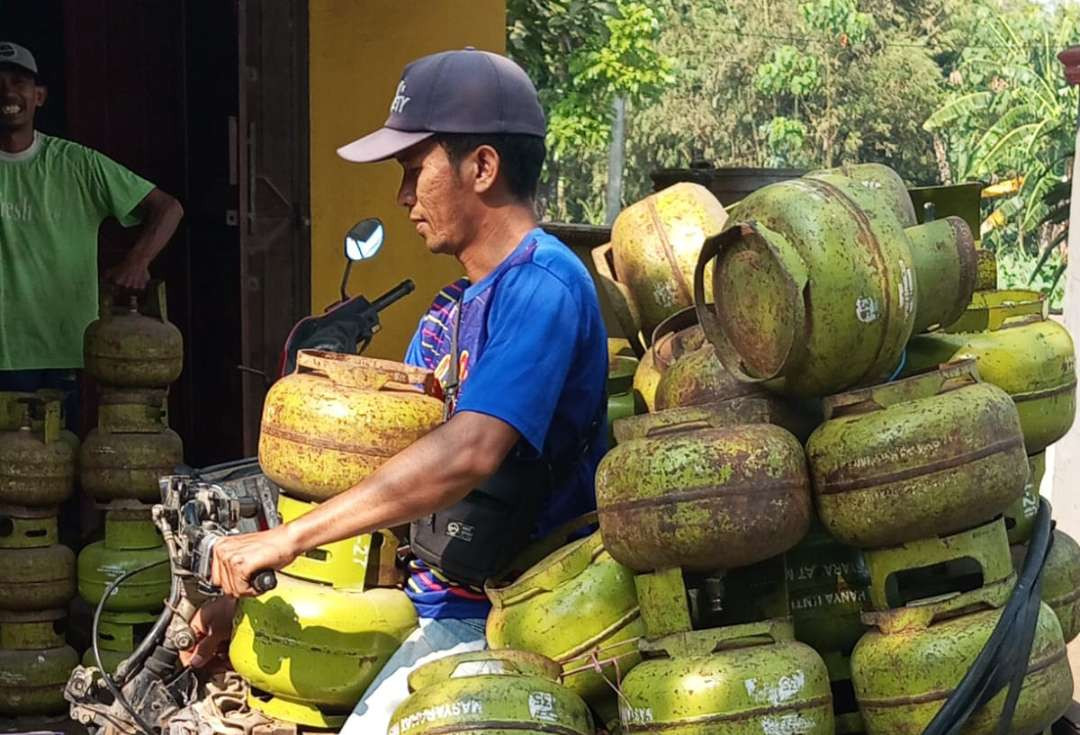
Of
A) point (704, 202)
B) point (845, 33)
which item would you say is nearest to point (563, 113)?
point (704, 202)

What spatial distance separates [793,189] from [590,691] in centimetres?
103

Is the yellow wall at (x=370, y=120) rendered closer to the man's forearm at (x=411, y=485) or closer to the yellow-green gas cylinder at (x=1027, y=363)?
the yellow-green gas cylinder at (x=1027, y=363)

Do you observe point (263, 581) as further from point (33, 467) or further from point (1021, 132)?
point (1021, 132)

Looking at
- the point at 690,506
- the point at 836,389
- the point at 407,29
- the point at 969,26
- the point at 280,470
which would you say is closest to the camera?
the point at 690,506

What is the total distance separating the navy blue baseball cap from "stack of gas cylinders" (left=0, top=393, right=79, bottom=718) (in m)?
2.48

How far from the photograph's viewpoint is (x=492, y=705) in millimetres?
2414

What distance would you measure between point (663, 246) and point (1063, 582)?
1.28m

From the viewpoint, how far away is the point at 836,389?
8.81 ft

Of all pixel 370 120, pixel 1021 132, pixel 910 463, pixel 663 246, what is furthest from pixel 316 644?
pixel 1021 132

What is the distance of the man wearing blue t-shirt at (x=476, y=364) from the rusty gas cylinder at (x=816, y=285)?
34cm

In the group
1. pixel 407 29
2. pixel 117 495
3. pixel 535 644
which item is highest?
pixel 407 29

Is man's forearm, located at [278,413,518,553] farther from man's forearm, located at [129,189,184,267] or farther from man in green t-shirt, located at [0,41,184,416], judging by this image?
man's forearm, located at [129,189,184,267]

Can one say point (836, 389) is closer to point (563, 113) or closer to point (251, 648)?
point (251, 648)

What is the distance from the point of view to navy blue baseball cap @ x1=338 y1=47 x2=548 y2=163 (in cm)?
285
